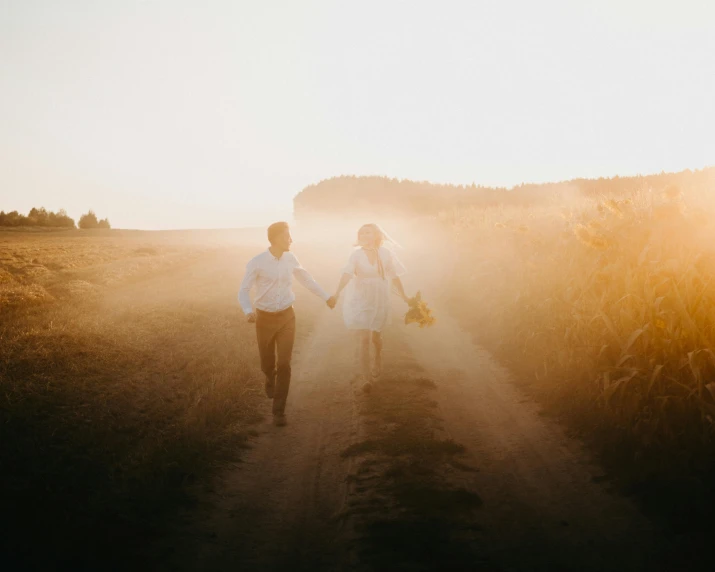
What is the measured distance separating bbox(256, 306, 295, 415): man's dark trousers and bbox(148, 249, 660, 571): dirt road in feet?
1.35

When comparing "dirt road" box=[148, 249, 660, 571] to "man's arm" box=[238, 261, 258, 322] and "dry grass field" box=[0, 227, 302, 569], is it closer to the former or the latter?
"dry grass field" box=[0, 227, 302, 569]

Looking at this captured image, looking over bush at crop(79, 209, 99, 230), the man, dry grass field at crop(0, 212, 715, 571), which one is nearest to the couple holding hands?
the man

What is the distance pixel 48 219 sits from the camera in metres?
43.8

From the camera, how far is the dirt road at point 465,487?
389cm

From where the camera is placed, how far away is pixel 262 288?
6.81m

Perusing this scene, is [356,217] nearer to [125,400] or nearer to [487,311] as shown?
[487,311]

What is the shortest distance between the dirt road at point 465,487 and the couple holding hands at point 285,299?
0.63m

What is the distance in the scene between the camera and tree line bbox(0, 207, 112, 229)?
3875 cm

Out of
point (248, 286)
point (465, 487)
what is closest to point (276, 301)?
point (248, 286)

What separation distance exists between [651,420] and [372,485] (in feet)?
10.8

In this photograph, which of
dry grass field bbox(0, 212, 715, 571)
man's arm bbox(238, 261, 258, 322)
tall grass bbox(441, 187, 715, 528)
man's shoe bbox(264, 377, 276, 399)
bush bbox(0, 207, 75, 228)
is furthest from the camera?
bush bbox(0, 207, 75, 228)

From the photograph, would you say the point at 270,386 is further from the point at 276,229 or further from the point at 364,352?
the point at 276,229

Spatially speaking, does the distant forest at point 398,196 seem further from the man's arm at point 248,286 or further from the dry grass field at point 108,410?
the man's arm at point 248,286

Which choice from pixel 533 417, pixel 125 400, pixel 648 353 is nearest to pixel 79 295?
pixel 125 400
